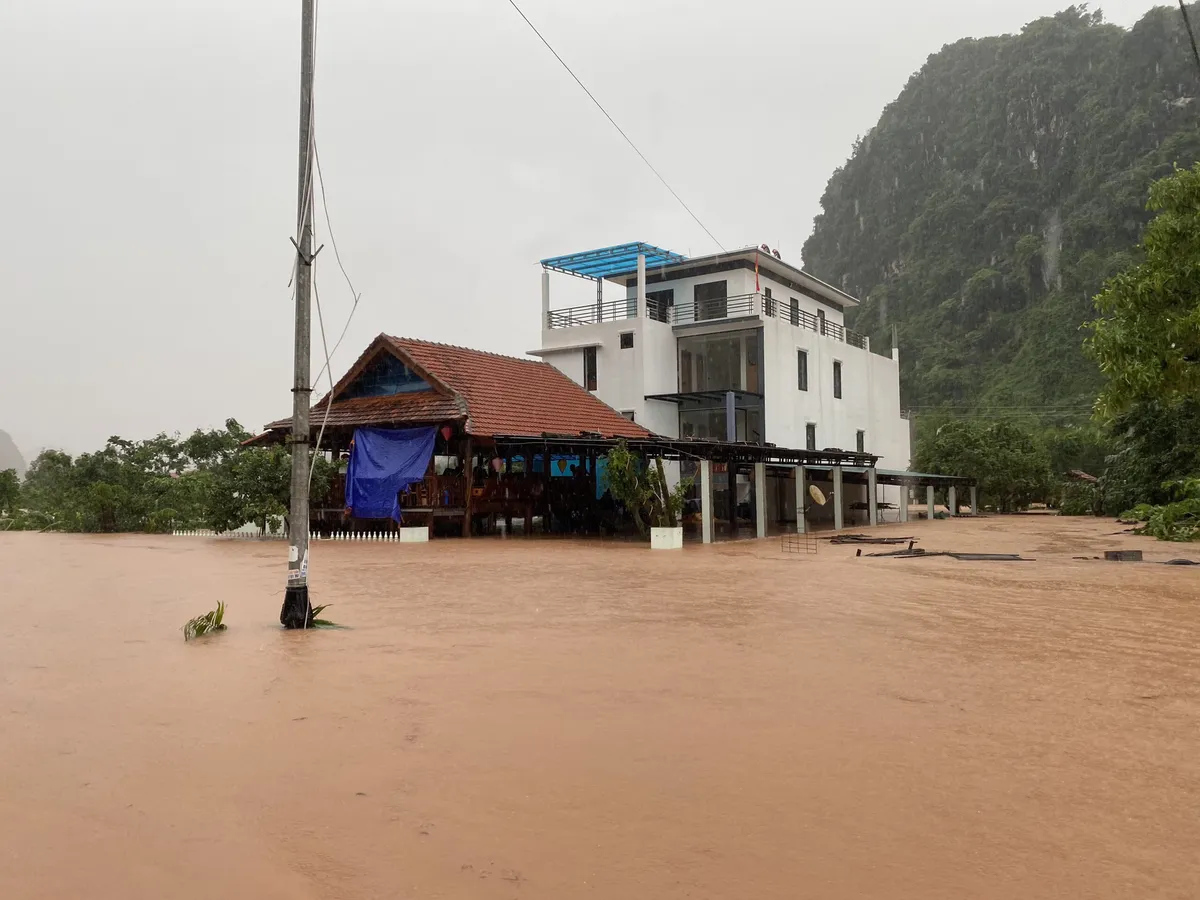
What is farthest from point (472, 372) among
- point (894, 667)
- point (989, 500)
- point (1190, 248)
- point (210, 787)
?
point (989, 500)

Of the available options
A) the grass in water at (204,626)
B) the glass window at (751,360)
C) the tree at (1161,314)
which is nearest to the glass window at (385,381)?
the glass window at (751,360)

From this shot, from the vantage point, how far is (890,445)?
36906 mm

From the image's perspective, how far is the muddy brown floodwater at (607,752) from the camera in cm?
335

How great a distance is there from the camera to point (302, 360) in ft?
28.9

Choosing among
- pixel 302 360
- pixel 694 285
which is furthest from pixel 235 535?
pixel 694 285

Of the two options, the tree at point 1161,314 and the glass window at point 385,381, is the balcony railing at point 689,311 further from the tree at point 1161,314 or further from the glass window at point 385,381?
the tree at point 1161,314

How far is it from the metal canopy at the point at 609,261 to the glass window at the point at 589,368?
3.50 metres

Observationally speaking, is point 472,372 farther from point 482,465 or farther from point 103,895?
point 103,895

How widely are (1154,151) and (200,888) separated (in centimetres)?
7366

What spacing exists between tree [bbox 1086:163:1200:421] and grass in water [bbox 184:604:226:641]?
1691cm

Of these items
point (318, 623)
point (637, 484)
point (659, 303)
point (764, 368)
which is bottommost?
point (318, 623)

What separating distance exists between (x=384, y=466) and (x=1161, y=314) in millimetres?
17043

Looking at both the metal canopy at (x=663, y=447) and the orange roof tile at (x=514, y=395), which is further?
the orange roof tile at (x=514, y=395)

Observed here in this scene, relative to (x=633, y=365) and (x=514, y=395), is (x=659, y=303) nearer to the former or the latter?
(x=633, y=365)
